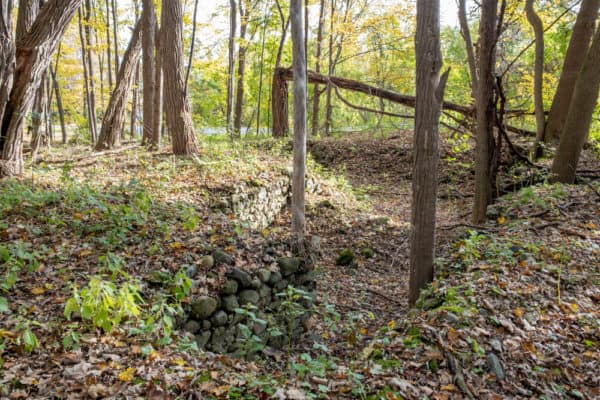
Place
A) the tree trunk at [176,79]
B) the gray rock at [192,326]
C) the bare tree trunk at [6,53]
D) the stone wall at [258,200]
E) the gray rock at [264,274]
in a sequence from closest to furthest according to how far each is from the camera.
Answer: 1. the gray rock at [192,326]
2. the gray rock at [264,274]
3. the bare tree trunk at [6,53]
4. the stone wall at [258,200]
5. the tree trunk at [176,79]

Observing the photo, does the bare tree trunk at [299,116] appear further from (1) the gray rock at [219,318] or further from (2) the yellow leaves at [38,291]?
(2) the yellow leaves at [38,291]

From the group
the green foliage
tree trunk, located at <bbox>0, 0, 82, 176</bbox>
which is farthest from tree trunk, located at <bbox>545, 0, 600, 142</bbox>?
the green foliage

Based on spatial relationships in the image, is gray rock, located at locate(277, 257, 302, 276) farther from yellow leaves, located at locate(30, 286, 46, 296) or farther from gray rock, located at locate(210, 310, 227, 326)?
yellow leaves, located at locate(30, 286, 46, 296)

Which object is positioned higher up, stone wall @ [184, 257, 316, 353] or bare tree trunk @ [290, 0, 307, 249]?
bare tree trunk @ [290, 0, 307, 249]

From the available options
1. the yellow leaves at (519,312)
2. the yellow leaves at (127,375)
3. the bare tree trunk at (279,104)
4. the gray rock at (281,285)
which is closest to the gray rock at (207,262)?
the gray rock at (281,285)

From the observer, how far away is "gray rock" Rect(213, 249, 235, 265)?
16.0 feet

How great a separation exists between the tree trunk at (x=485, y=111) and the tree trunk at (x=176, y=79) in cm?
581

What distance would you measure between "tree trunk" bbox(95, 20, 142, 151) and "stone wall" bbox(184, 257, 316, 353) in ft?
23.3

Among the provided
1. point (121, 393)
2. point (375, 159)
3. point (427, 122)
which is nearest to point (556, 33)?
point (375, 159)

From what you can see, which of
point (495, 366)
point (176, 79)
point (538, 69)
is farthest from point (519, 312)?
point (538, 69)

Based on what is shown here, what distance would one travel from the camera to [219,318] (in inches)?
174

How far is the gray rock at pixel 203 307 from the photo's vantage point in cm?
420

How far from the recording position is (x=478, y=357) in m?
3.29

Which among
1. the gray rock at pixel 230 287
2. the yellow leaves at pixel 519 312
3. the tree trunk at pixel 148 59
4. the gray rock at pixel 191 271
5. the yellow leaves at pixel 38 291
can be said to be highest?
the tree trunk at pixel 148 59
